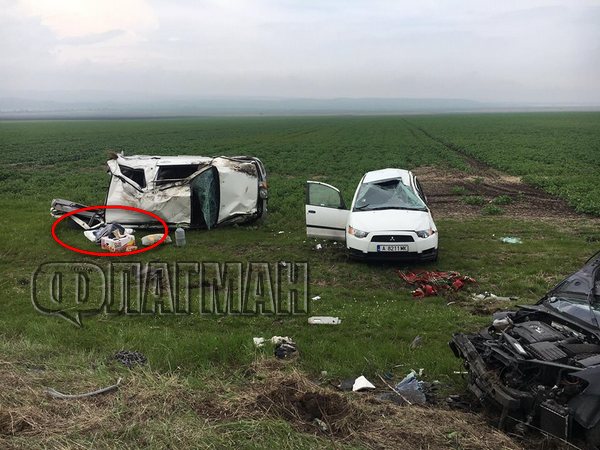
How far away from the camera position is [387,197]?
392 inches

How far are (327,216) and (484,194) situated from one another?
364 inches

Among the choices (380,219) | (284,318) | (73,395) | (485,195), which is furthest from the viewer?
(485,195)

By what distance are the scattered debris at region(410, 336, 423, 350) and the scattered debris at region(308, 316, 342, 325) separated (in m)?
1.10

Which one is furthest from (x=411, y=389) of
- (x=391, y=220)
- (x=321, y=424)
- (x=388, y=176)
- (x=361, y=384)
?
(x=388, y=176)

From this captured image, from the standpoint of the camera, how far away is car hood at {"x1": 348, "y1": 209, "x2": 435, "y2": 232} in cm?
891

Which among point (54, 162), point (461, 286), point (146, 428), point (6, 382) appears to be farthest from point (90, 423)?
point (54, 162)

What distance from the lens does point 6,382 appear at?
4332 mm

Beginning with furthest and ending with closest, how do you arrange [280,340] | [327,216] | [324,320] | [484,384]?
[327,216] < [324,320] < [280,340] < [484,384]

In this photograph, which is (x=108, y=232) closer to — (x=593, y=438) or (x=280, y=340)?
(x=280, y=340)

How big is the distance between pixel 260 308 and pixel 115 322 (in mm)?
2041

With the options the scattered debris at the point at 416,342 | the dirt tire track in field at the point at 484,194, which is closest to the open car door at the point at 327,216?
the scattered debris at the point at 416,342

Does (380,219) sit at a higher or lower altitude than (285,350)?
higher

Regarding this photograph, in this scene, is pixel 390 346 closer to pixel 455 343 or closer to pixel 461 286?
pixel 455 343

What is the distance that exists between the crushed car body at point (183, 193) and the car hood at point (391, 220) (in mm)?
3688
